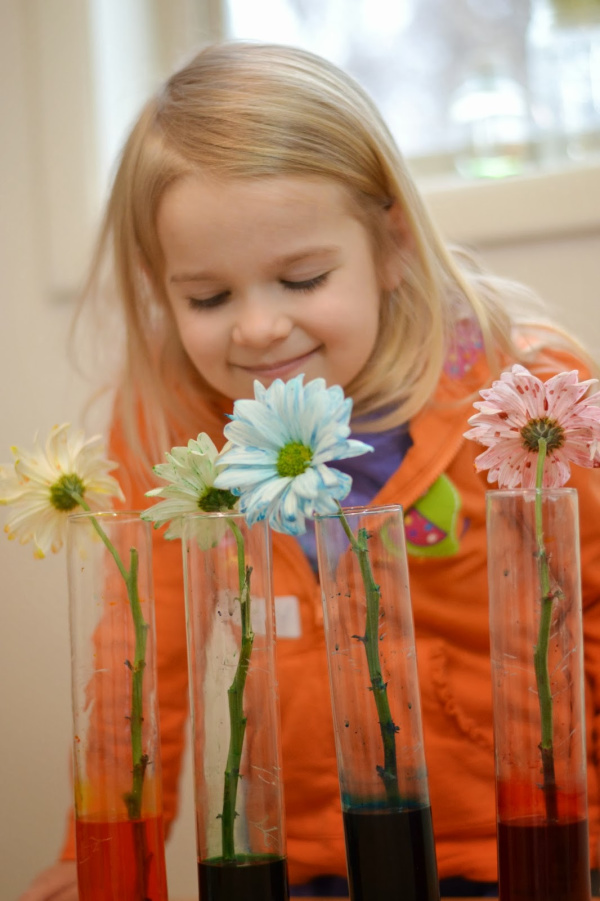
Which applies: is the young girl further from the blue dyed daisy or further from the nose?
the blue dyed daisy

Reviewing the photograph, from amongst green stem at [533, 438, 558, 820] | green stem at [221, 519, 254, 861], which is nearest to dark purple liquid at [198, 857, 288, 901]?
green stem at [221, 519, 254, 861]

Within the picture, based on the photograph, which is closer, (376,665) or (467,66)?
(376,665)

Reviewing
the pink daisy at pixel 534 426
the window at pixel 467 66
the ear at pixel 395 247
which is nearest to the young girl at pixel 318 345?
the ear at pixel 395 247

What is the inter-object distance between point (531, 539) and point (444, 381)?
48cm

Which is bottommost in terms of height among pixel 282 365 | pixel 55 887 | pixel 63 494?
pixel 55 887

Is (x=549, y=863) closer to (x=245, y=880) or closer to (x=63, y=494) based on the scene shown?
(x=245, y=880)

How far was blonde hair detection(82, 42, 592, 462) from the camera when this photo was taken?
2.52 feet

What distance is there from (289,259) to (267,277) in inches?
0.8

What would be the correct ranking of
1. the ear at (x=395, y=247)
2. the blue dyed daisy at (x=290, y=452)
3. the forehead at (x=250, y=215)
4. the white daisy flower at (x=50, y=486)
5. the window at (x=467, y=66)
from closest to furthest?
the blue dyed daisy at (x=290, y=452) → the white daisy flower at (x=50, y=486) → the forehead at (x=250, y=215) → the ear at (x=395, y=247) → the window at (x=467, y=66)

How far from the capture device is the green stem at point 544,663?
0.42m

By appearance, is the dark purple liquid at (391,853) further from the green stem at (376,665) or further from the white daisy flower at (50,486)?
the white daisy flower at (50,486)

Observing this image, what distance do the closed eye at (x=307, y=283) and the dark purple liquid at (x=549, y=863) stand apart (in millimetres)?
431

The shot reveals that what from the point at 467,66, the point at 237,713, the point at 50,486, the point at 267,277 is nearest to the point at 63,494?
the point at 50,486

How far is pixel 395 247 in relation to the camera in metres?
0.86
